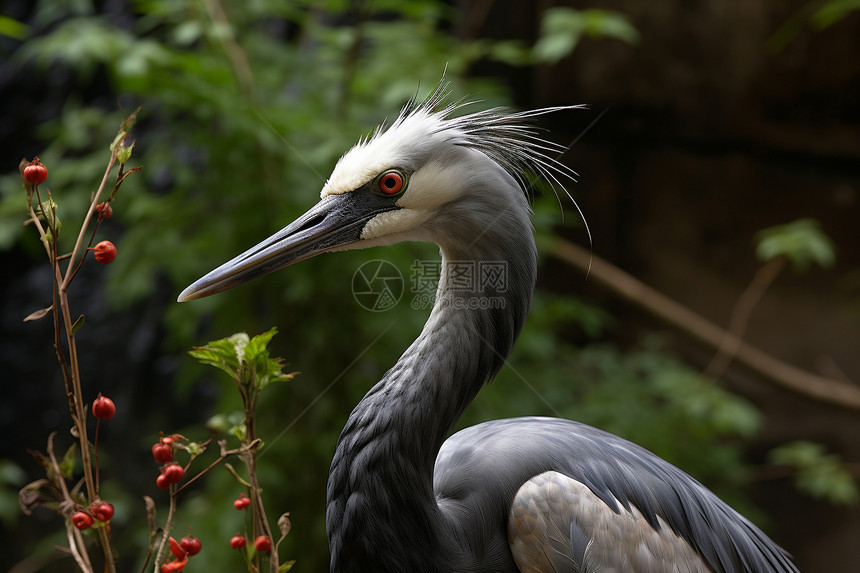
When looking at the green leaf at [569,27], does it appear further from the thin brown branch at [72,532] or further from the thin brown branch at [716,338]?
the thin brown branch at [72,532]

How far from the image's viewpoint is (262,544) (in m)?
0.57

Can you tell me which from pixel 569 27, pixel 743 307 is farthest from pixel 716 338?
pixel 569 27

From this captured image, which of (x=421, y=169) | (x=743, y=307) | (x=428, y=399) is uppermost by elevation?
(x=421, y=169)

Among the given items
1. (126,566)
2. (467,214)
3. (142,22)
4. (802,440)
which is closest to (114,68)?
(142,22)

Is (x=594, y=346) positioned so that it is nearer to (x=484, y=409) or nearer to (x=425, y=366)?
(x=484, y=409)

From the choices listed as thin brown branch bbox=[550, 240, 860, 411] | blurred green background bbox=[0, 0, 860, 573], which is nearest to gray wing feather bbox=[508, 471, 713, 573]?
blurred green background bbox=[0, 0, 860, 573]

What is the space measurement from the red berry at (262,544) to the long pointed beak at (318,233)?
291 millimetres

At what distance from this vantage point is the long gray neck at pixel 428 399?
755 mm

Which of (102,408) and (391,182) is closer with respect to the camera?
(102,408)

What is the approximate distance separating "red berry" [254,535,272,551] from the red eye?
40 cm

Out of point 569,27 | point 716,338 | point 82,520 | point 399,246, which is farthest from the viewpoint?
point 716,338

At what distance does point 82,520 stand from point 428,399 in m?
0.38

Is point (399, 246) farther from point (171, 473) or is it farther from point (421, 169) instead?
point (171, 473)

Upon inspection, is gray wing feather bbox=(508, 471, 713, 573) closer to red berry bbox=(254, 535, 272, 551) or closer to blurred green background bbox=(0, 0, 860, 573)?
red berry bbox=(254, 535, 272, 551)
